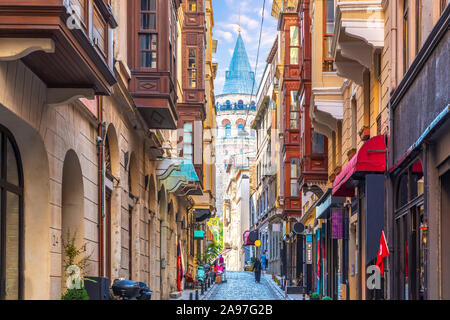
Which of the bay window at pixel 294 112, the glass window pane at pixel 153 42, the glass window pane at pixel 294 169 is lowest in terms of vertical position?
the glass window pane at pixel 294 169

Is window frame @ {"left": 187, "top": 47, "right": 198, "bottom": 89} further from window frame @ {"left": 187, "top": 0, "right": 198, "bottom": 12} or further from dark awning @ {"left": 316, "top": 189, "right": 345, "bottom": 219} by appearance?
dark awning @ {"left": 316, "top": 189, "right": 345, "bottom": 219}

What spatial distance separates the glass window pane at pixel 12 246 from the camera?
11844 mm

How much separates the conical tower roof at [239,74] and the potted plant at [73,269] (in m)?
78.1

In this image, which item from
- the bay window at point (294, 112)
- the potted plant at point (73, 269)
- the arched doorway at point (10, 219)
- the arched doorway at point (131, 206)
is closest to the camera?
the arched doorway at point (10, 219)

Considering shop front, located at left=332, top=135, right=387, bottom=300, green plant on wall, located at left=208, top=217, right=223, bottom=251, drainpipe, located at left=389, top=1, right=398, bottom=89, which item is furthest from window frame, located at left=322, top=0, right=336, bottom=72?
green plant on wall, located at left=208, top=217, right=223, bottom=251

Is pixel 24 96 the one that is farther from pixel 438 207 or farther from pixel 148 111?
pixel 148 111

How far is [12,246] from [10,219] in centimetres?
39

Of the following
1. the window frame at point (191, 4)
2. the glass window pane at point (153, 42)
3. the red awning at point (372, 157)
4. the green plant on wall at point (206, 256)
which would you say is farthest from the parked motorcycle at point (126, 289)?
the green plant on wall at point (206, 256)

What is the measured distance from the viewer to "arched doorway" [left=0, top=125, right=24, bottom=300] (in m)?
11.6

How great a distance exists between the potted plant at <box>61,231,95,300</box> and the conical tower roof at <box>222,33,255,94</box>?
78.1m

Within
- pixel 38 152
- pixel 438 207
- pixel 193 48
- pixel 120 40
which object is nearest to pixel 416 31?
pixel 438 207

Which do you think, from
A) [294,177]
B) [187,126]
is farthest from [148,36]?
[294,177]

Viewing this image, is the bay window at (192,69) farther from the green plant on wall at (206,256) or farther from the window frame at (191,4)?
the green plant on wall at (206,256)

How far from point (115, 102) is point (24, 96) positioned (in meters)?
7.77
